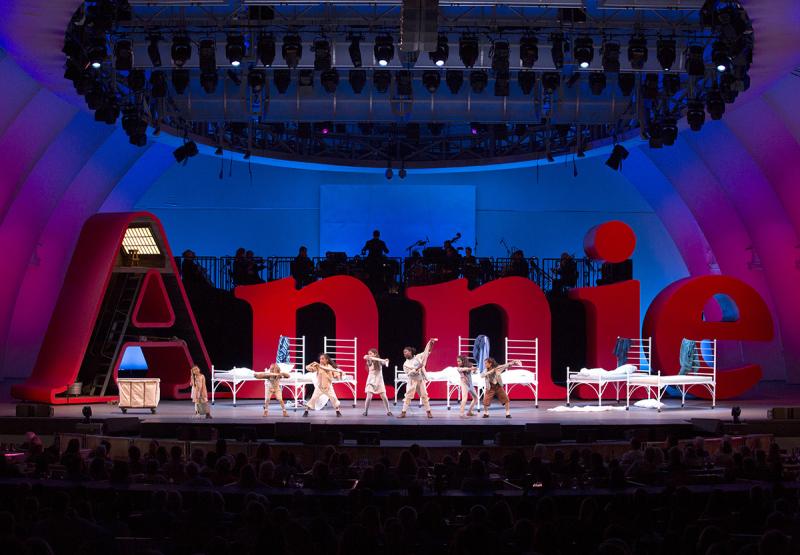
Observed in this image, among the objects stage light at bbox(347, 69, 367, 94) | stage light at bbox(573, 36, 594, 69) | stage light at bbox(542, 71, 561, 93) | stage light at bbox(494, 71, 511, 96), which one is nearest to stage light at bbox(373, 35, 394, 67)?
stage light at bbox(347, 69, 367, 94)

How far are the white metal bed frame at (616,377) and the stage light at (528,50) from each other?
5243 mm

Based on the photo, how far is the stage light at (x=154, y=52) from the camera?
15875 millimetres

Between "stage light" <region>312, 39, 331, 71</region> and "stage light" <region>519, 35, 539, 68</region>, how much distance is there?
2958 millimetres

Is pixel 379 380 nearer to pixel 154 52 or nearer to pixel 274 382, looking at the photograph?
pixel 274 382

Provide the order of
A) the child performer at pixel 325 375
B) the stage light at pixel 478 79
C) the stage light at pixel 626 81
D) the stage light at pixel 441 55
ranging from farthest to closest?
the stage light at pixel 626 81, the stage light at pixel 478 79, the stage light at pixel 441 55, the child performer at pixel 325 375

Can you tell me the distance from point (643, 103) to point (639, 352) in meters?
4.72

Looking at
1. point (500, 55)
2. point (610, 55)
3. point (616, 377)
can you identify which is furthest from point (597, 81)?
point (616, 377)

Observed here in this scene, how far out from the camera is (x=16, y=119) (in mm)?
19297

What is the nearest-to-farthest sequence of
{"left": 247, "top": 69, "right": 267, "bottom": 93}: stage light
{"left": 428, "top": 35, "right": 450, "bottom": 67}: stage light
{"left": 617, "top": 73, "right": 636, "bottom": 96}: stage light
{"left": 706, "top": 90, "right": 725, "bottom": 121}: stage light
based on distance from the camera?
{"left": 428, "top": 35, "right": 450, "bottom": 67}: stage light → {"left": 706, "top": 90, "right": 725, "bottom": 121}: stage light → {"left": 247, "top": 69, "right": 267, "bottom": 93}: stage light → {"left": 617, "top": 73, "right": 636, "bottom": 96}: stage light

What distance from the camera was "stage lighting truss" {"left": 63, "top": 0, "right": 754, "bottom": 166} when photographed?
15.4 m

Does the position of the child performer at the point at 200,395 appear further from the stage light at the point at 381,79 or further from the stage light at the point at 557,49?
the stage light at the point at 557,49

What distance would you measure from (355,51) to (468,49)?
1754 millimetres

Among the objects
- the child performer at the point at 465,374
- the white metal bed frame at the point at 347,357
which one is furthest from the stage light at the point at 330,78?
the child performer at the point at 465,374

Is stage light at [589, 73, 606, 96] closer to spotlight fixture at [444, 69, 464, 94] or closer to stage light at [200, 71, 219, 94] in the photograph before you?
spotlight fixture at [444, 69, 464, 94]
